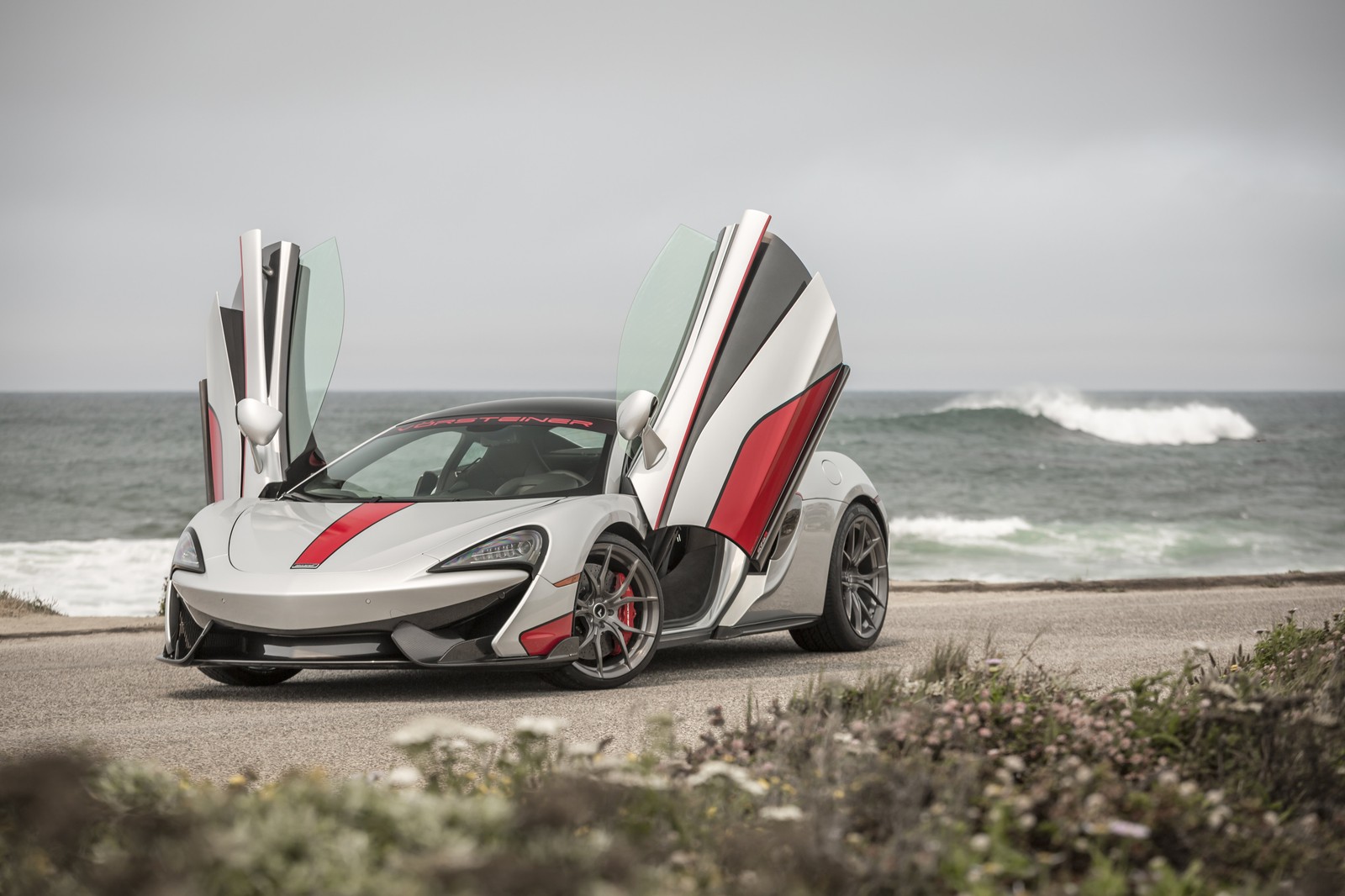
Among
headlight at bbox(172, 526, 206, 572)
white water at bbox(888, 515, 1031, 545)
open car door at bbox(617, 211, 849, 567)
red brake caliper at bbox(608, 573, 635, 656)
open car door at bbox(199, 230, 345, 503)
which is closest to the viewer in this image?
headlight at bbox(172, 526, 206, 572)

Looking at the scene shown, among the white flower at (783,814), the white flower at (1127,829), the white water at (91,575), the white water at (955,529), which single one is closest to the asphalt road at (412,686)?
the white flower at (783,814)

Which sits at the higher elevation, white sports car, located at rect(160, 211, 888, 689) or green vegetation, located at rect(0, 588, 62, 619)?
white sports car, located at rect(160, 211, 888, 689)

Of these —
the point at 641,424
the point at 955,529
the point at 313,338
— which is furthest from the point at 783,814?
the point at 955,529

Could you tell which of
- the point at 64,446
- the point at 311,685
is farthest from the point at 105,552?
the point at 64,446

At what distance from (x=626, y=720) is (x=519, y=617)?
93cm

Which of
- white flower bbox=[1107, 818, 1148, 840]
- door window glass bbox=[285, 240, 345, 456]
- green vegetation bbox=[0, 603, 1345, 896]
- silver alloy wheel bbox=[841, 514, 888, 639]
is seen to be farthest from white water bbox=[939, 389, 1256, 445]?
white flower bbox=[1107, 818, 1148, 840]

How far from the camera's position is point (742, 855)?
9.48 feet

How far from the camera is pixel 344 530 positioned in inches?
259

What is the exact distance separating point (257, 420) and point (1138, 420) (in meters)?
46.4

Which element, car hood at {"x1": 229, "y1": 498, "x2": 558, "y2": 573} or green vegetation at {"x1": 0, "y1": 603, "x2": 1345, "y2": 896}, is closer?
green vegetation at {"x1": 0, "y1": 603, "x2": 1345, "y2": 896}

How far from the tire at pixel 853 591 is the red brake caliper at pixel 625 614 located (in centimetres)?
183

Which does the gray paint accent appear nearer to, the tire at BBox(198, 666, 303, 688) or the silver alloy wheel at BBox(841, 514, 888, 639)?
the silver alloy wheel at BBox(841, 514, 888, 639)

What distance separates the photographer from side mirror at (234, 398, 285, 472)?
24.6ft

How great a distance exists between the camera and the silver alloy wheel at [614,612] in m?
6.59
